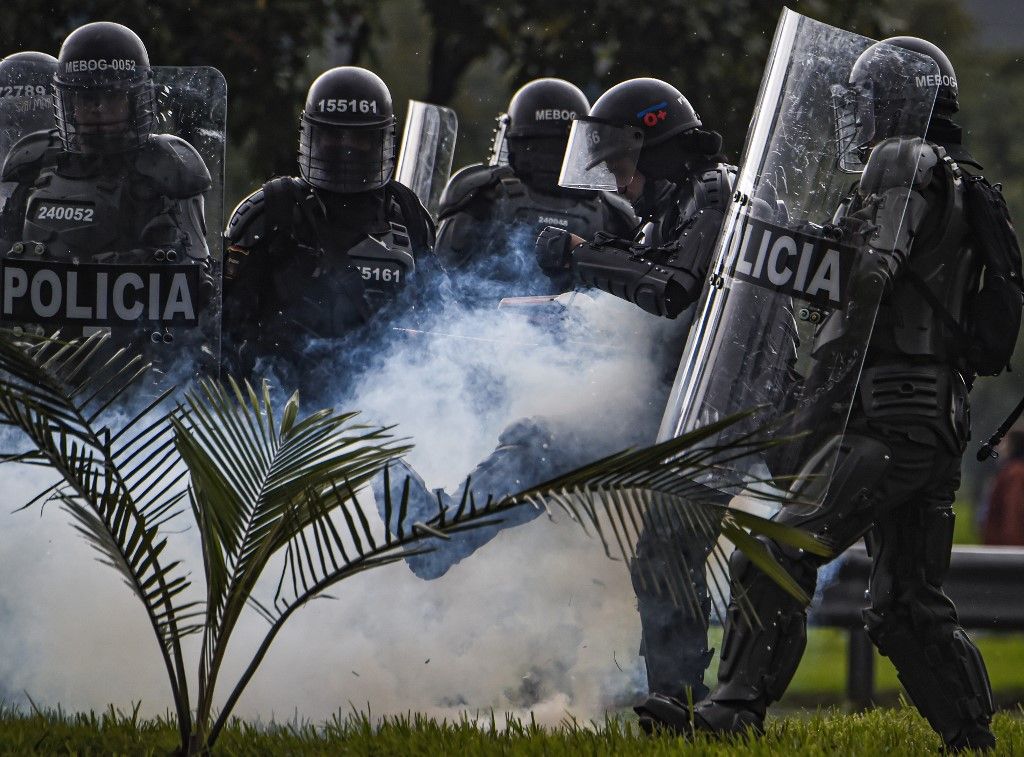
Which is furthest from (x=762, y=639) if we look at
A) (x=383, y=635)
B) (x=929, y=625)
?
(x=383, y=635)

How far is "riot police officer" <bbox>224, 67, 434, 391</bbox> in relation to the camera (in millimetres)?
6078

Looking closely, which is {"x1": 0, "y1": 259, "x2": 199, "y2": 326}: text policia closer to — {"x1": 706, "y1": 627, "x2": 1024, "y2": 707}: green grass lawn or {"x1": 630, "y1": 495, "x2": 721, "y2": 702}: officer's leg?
{"x1": 630, "y1": 495, "x2": 721, "y2": 702}: officer's leg

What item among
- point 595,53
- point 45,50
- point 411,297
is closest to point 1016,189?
point 595,53

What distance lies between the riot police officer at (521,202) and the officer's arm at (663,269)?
42.2 inches

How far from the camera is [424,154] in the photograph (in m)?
7.41

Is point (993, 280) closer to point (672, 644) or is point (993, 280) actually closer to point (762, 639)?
point (762, 639)

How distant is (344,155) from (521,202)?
45.0 inches

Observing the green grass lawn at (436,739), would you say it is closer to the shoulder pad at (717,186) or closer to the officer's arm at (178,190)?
the officer's arm at (178,190)

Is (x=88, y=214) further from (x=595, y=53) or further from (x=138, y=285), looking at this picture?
(x=595, y=53)

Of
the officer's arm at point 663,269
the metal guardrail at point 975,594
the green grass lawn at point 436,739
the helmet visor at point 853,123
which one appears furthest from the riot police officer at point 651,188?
the metal guardrail at point 975,594

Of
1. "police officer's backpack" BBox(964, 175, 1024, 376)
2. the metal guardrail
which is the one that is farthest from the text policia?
the metal guardrail

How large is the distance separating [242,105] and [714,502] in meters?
6.71

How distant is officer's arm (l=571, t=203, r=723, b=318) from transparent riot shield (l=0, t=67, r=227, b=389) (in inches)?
50.4

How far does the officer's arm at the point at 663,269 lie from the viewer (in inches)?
207
